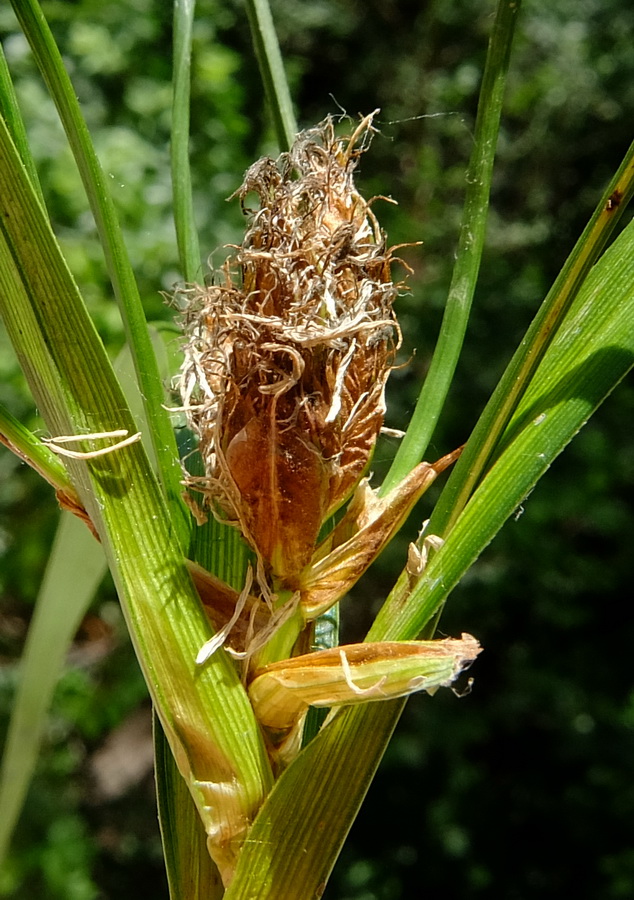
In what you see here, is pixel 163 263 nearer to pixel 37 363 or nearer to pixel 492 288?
pixel 492 288

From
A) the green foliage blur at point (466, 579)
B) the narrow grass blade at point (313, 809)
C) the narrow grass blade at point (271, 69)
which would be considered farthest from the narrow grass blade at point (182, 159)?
the green foliage blur at point (466, 579)

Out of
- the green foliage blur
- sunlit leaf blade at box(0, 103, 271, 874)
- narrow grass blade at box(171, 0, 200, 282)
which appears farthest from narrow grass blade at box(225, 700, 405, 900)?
the green foliage blur

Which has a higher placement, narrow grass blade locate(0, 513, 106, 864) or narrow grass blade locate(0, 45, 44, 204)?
narrow grass blade locate(0, 45, 44, 204)

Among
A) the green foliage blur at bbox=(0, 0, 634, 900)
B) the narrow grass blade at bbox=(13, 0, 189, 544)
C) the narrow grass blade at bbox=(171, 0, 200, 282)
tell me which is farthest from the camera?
the green foliage blur at bbox=(0, 0, 634, 900)

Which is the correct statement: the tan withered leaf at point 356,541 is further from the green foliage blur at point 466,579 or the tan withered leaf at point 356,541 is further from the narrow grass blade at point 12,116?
the green foliage blur at point 466,579

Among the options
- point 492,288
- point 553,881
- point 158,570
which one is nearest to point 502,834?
point 553,881

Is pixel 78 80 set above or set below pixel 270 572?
above

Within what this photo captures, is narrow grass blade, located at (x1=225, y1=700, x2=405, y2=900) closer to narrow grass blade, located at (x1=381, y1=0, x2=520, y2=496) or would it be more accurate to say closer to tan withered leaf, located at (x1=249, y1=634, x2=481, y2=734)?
tan withered leaf, located at (x1=249, y1=634, x2=481, y2=734)
